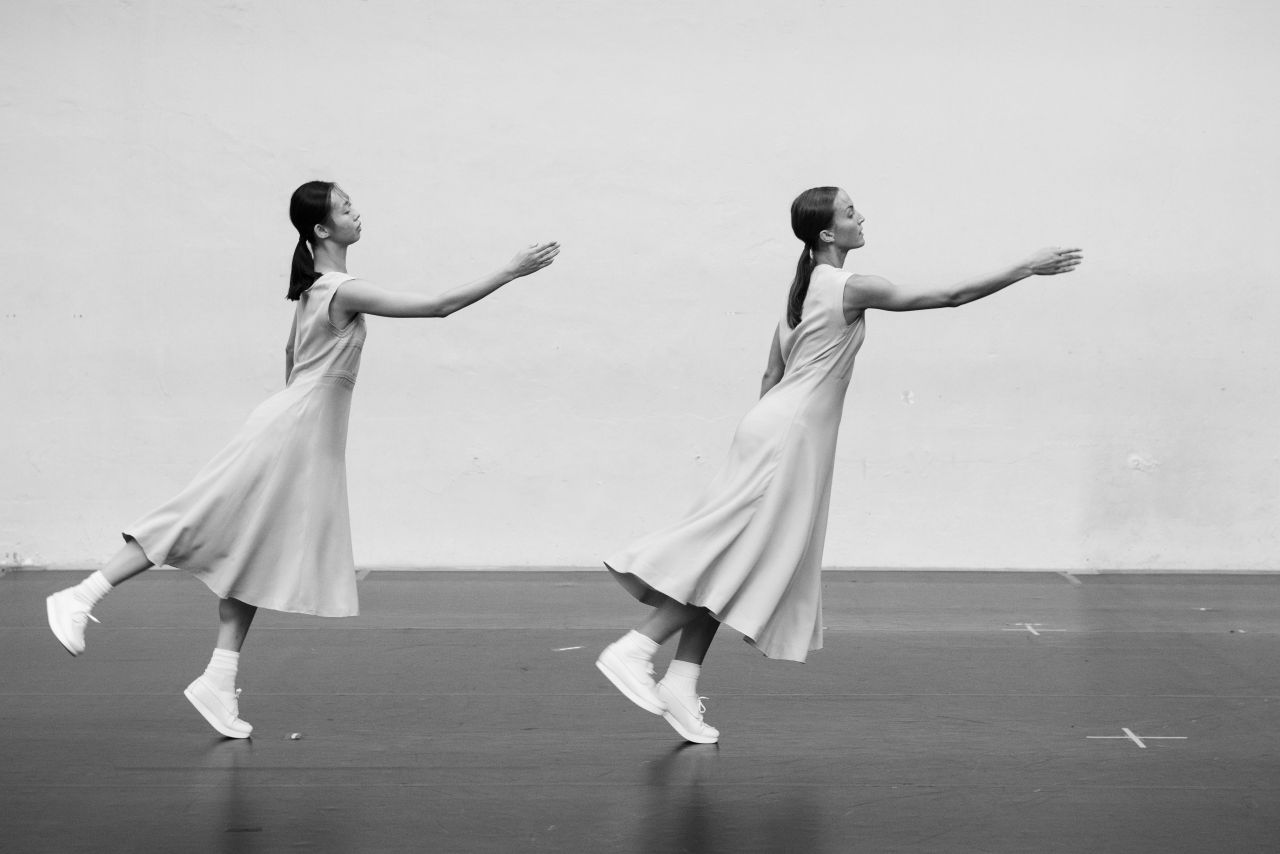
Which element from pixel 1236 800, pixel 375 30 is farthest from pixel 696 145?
pixel 1236 800

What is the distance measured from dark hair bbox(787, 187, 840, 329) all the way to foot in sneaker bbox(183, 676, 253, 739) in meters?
1.64

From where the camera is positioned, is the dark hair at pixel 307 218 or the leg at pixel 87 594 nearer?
the leg at pixel 87 594

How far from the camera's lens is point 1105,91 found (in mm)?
6086

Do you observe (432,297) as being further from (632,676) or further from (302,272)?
(632,676)

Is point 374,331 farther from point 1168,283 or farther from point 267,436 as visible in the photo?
point 1168,283

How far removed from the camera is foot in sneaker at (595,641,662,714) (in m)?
3.40

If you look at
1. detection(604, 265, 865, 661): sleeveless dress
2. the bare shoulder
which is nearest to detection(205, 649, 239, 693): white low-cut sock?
detection(604, 265, 865, 661): sleeveless dress

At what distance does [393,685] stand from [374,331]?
93.5 inches

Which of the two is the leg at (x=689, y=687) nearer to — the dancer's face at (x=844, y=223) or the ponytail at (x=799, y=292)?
the ponytail at (x=799, y=292)

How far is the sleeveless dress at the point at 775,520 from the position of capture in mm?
3396

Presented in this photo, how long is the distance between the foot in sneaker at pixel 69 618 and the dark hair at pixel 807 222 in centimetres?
181

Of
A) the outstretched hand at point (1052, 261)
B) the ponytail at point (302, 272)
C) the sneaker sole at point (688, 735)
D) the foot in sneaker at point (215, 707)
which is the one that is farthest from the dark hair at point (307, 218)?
the outstretched hand at point (1052, 261)

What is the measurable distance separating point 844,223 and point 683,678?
116 centimetres

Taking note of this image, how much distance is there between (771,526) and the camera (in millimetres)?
3430
